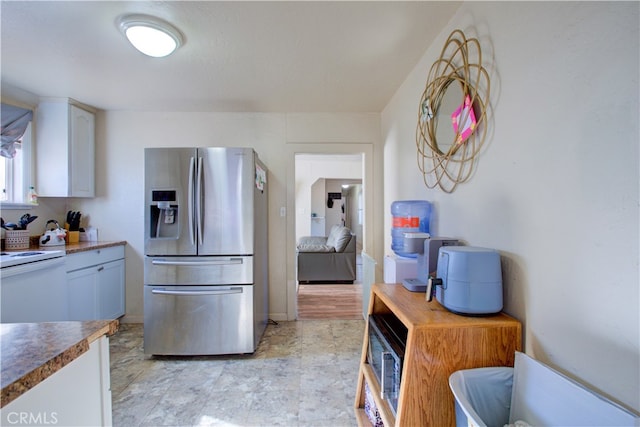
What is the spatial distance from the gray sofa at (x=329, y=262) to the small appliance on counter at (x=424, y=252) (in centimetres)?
288

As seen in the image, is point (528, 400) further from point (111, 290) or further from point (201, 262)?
point (111, 290)

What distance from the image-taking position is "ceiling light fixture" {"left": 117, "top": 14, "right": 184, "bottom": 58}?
1488 millimetres

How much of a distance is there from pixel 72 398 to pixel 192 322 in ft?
5.34

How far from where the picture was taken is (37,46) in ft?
5.71

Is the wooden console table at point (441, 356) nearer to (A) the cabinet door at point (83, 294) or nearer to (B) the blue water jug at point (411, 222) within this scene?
(B) the blue water jug at point (411, 222)

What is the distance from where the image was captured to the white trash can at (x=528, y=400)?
0.67 m

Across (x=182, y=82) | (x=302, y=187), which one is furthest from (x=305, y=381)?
(x=302, y=187)

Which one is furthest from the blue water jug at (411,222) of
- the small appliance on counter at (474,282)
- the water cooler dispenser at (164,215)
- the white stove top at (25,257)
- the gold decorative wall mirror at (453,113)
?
the white stove top at (25,257)

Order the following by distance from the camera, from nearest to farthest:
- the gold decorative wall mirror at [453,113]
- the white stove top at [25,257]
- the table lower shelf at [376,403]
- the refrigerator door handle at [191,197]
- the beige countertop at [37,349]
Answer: the beige countertop at [37,349] → the table lower shelf at [376,403] → the gold decorative wall mirror at [453,113] → the white stove top at [25,257] → the refrigerator door handle at [191,197]

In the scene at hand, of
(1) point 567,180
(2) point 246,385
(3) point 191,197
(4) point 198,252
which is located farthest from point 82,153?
(1) point 567,180

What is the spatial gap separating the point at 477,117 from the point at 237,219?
1769 millimetres

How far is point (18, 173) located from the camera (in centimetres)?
245

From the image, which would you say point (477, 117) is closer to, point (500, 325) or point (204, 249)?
point (500, 325)

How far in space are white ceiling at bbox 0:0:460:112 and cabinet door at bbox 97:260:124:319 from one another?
5.49 ft
